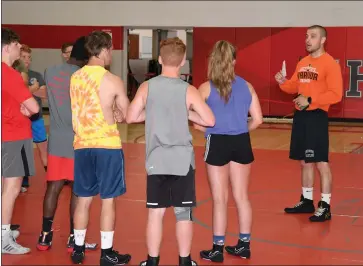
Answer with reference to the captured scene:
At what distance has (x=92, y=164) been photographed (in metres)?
4.65

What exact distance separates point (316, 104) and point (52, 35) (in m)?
13.6

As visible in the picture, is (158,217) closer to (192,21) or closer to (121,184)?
(121,184)

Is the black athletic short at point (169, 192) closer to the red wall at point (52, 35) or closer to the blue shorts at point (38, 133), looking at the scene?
the blue shorts at point (38, 133)

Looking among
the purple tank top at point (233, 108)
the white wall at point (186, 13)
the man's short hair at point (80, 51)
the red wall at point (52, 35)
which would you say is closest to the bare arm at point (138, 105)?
the purple tank top at point (233, 108)

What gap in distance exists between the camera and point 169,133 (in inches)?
169

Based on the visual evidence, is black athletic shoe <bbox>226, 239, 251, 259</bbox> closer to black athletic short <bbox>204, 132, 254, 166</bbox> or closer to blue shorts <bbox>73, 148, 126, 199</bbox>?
black athletic short <bbox>204, 132, 254, 166</bbox>

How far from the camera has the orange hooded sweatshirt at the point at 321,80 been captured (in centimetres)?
609

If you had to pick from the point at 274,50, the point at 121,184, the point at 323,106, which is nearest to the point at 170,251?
the point at 121,184

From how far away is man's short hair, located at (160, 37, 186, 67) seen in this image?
4262 mm

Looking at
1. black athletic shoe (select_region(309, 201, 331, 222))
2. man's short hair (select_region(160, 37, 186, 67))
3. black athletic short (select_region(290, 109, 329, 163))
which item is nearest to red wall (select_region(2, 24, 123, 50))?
black athletic short (select_region(290, 109, 329, 163))

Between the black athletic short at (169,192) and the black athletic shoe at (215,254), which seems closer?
the black athletic short at (169,192)

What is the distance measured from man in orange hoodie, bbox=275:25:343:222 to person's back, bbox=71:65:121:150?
242 centimetres

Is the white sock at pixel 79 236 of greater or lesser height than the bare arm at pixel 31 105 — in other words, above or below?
below

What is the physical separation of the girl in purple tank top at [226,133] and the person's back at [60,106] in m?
1.12
